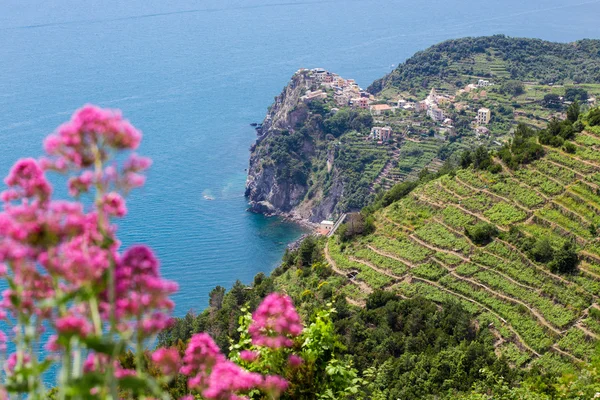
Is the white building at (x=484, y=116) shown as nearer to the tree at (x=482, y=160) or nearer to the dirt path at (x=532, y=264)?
→ the tree at (x=482, y=160)

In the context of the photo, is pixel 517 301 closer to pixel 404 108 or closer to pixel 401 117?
pixel 401 117

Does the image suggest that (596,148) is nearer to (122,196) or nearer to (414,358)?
(414,358)

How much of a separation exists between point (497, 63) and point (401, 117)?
20.3 meters

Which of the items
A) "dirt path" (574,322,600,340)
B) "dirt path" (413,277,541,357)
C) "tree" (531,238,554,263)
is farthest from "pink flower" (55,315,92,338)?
"tree" (531,238,554,263)

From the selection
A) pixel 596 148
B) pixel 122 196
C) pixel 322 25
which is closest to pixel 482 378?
pixel 596 148

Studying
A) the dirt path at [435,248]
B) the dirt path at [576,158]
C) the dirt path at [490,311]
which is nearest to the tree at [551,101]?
the dirt path at [576,158]

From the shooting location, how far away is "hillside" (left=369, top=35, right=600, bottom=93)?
252 ft

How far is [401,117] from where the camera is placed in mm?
70125

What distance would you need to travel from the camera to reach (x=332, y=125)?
237 ft

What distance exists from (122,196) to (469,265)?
2513 cm

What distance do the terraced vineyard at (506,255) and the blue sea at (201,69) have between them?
20.9 meters

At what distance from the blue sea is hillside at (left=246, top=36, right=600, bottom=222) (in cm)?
510

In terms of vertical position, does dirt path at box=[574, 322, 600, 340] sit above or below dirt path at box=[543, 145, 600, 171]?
below

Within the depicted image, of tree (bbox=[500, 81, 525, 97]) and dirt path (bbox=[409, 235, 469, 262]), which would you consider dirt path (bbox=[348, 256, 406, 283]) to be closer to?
dirt path (bbox=[409, 235, 469, 262])
